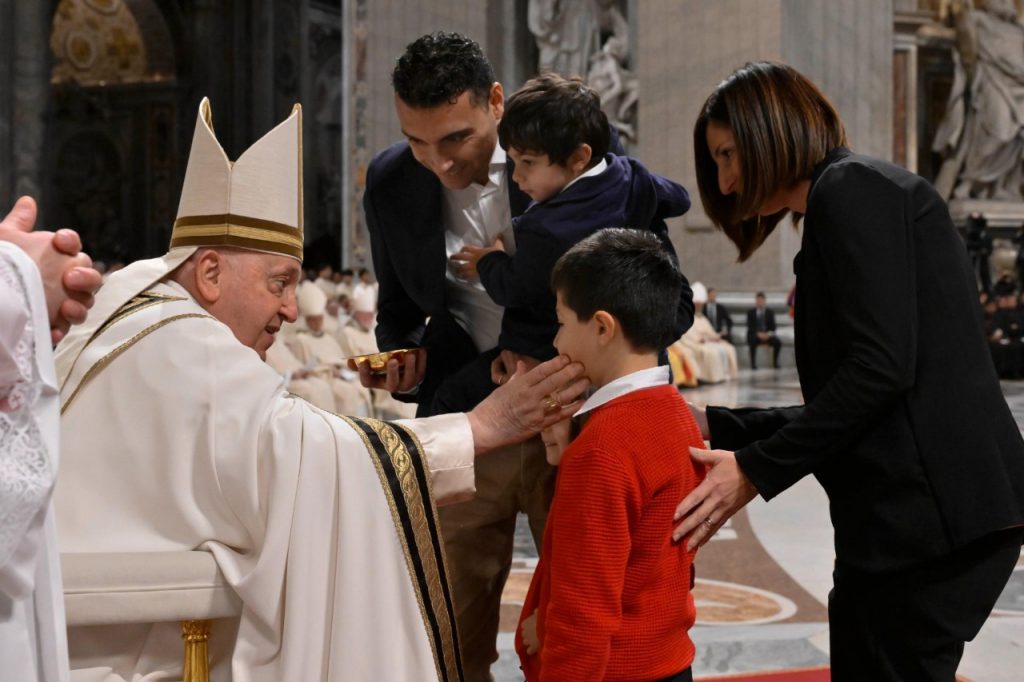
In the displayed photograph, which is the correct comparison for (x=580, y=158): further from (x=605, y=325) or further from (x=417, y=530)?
(x=417, y=530)

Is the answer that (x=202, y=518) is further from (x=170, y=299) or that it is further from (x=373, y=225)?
(x=373, y=225)

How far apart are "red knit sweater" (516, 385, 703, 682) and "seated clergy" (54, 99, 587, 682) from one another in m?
0.18

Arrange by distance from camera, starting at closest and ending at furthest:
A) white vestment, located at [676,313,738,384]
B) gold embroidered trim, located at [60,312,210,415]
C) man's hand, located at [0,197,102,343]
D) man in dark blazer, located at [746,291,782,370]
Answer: man's hand, located at [0,197,102,343] → gold embroidered trim, located at [60,312,210,415] → white vestment, located at [676,313,738,384] → man in dark blazer, located at [746,291,782,370]

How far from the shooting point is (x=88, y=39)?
1113 inches

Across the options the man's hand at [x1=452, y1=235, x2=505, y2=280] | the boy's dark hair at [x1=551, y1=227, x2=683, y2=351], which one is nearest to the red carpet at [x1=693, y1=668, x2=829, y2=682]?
the man's hand at [x1=452, y1=235, x2=505, y2=280]

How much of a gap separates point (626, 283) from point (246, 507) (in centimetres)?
79

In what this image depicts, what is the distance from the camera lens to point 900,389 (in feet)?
6.70

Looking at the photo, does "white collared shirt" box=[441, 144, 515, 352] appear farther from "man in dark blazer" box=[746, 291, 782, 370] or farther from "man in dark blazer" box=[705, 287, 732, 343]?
"man in dark blazer" box=[705, 287, 732, 343]

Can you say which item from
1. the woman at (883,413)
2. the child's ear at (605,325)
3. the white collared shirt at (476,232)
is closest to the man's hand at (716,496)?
the woman at (883,413)

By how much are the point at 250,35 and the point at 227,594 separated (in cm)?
2503

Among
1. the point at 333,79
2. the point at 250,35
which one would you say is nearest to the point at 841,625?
the point at 250,35

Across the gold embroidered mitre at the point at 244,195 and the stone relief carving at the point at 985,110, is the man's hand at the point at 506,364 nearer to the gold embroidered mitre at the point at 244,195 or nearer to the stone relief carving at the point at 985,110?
the gold embroidered mitre at the point at 244,195

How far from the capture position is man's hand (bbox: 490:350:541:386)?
2598 mm

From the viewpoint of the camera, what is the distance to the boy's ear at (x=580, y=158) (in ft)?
8.29
